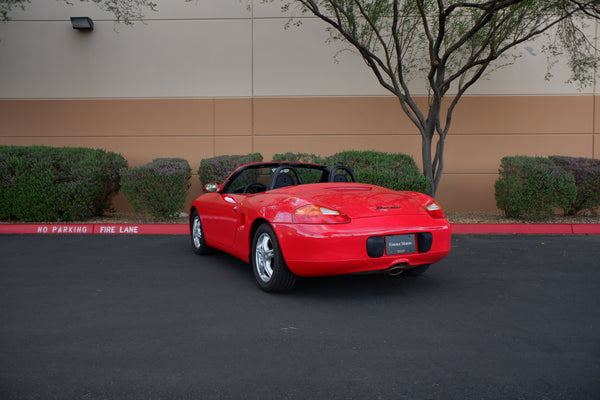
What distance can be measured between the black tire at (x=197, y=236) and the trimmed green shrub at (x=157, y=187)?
2.96 m

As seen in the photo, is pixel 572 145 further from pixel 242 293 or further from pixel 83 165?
pixel 83 165

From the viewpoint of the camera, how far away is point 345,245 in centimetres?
382

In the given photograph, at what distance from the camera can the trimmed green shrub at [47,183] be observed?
29.5 feet

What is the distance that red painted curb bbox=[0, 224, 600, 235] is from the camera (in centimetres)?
820

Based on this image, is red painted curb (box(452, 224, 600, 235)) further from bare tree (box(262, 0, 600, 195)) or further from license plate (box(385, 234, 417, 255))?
license plate (box(385, 234, 417, 255))

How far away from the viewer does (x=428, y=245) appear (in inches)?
161

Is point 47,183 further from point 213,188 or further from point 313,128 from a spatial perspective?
point 313,128

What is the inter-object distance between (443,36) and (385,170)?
284 cm

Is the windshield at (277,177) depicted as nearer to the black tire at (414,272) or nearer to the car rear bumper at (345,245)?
the car rear bumper at (345,245)

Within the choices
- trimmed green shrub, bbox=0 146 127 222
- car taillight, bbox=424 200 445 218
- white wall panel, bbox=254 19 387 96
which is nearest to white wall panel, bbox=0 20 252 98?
white wall panel, bbox=254 19 387 96

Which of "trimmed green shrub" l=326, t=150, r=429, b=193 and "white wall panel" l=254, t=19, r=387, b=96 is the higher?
"white wall panel" l=254, t=19, r=387, b=96

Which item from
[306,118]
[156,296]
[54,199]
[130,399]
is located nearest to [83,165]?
[54,199]

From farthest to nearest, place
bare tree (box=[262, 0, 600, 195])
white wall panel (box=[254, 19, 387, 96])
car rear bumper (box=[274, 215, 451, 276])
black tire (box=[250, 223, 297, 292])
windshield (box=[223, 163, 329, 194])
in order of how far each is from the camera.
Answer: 1. white wall panel (box=[254, 19, 387, 96])
2. bare tree (box=[262, 0, 600, 195])
3. windshield (box=[223, 163, 329, 194])
4. black tire (box=[250, 223, 297, 292])
5. car rear bumper (box=[274, 215, 451, 276])

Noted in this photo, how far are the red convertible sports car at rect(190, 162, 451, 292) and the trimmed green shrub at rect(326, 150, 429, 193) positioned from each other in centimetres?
407
